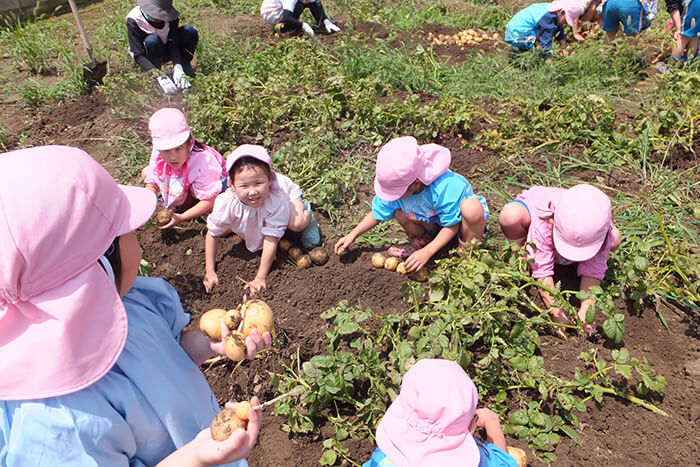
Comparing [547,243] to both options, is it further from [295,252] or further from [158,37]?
[158,37]

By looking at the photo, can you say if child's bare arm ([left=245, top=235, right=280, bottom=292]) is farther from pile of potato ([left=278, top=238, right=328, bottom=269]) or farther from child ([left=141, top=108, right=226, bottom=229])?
child ([left=141, top=108, right=226, bottom=229])

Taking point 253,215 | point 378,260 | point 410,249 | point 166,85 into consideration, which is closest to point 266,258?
point 253,215

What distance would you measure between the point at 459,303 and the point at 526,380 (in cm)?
48

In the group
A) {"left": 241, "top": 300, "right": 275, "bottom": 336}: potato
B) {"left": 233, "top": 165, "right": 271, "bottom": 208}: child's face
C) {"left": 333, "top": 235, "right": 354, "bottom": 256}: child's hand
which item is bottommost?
{"left": 333, "top": 235, "right": 354, "bottom": 256}: child's hand

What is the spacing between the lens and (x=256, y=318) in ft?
6.48

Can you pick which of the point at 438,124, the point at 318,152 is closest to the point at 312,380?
the point at 318,152

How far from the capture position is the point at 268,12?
21.4 feet

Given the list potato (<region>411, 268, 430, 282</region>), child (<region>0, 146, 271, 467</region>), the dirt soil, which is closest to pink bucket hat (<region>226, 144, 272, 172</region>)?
the dirt soil

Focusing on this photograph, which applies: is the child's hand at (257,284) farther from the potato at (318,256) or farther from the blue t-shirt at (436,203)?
the blue t-shirt at (436,203)

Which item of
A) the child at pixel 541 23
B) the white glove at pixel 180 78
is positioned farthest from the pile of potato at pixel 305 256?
the child at pixel 541 23

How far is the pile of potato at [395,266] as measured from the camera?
314 cm

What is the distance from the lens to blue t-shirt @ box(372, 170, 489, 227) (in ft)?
9.72

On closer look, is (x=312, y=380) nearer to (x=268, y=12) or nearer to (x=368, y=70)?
(x=368, y=70)

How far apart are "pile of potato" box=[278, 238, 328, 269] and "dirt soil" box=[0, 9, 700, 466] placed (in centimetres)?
5
